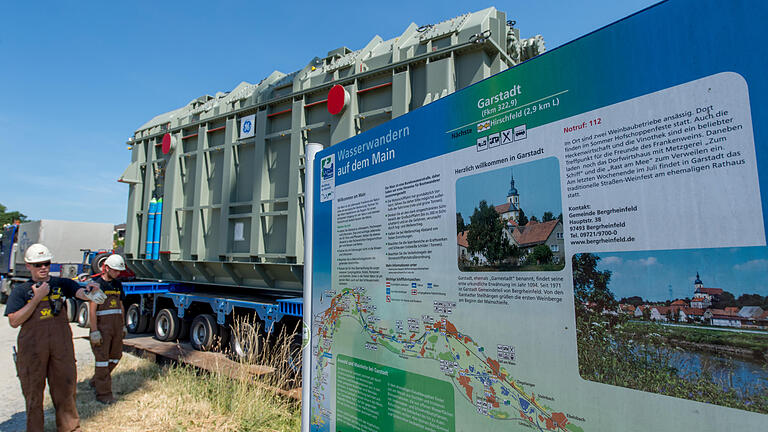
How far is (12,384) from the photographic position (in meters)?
6.73

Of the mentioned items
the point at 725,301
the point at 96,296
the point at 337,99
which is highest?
the point at 337,99

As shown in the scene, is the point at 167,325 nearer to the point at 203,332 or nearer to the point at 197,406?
the point at 203,332

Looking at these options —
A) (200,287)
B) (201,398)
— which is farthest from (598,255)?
(200,287)

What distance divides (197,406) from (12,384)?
4.07 m

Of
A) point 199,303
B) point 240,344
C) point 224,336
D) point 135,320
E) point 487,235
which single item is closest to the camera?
point 487,235

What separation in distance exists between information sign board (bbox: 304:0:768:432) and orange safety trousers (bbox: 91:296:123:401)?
477cm

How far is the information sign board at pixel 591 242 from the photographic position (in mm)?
1301

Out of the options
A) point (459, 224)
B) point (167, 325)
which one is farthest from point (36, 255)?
point (459, 224)

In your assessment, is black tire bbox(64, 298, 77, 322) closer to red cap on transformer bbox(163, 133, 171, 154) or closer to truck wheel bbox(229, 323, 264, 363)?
red cap on transformer bbox(163, 133, 171, 154)

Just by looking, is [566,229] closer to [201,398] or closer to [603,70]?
[603,70]

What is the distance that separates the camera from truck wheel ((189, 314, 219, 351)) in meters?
7.77

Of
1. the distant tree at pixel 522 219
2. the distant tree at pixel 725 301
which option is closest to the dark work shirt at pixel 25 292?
the distant tree at pixel 522 219

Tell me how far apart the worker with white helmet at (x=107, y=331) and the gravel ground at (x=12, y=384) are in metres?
0.60

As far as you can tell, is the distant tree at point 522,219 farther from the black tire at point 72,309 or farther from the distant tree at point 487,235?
the black tire at point 72,309
